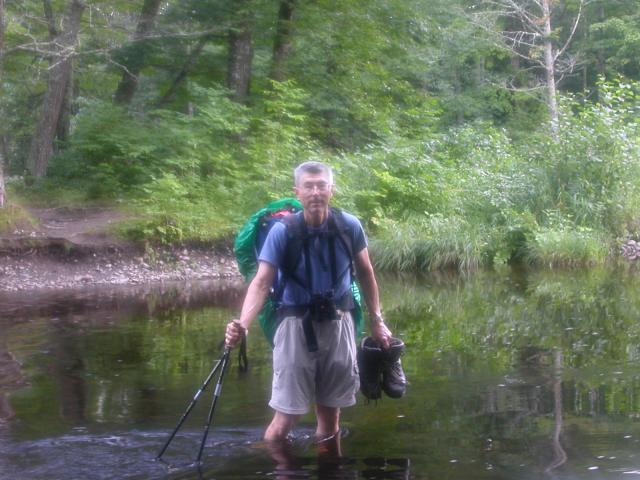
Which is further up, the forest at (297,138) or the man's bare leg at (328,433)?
the forest at (297,138)

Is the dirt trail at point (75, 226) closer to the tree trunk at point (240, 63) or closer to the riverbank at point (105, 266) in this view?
the riverbank at point (105, 266)

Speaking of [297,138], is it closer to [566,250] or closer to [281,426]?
[566,250]

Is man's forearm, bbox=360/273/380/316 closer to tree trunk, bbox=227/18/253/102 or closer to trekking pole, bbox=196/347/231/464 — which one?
trekking pole, bbox=196/347/231/464

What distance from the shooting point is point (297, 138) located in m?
21.0

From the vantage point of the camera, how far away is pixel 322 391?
5551 millimetres

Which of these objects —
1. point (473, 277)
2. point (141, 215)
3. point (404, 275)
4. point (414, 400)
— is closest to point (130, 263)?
point (141, 215)

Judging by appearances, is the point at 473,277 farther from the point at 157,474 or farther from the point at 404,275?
the point at 157,474

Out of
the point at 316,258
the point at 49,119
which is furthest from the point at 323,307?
the point at 49,119

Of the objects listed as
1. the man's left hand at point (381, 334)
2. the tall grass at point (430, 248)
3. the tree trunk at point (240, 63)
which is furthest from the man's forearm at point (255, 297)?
the tree trunk at point (240, 63)

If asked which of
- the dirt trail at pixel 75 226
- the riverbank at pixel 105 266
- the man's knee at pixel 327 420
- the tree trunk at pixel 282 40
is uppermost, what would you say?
the tree trunk at pixel 282 40

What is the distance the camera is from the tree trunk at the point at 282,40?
22.0 metres

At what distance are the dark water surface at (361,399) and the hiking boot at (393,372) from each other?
38 centimetres

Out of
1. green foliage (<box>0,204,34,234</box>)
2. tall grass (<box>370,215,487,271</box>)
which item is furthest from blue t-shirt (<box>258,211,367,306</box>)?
tall grass (<box>370,215,487,271</box>)

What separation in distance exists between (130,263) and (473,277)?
20.5 feet
